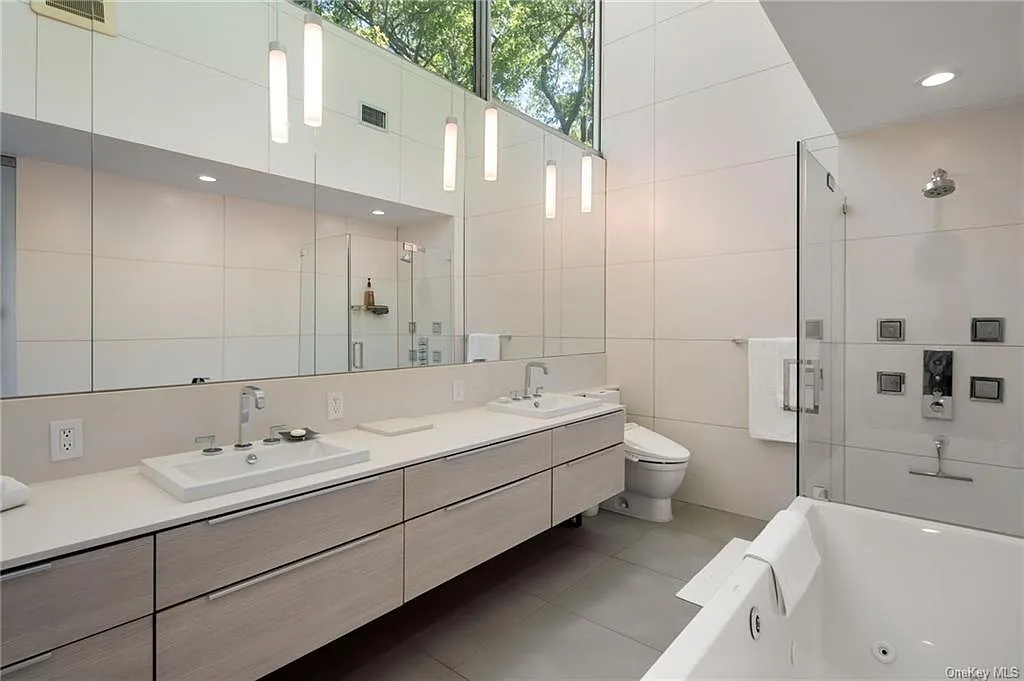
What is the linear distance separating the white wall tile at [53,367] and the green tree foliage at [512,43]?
1671 mm

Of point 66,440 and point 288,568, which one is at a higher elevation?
point 66,440

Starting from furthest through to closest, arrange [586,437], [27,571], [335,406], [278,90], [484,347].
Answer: [484,347]
[586,437]
[335,406]
[278,90]
[27,571]

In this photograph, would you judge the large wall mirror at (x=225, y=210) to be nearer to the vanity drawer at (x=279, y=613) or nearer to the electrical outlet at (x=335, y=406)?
the electrical outlet at (x=335, y=406)

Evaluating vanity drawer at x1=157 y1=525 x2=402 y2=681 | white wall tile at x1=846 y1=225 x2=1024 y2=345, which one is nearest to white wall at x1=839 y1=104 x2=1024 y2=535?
white wall tile at x1=846 y1=225 x2=1024 y2=345

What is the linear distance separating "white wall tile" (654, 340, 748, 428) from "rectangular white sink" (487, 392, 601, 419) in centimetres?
79

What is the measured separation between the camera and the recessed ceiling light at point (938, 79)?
1.84 metres

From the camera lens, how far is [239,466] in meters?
1.67

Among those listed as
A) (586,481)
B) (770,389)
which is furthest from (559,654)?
(770,389)

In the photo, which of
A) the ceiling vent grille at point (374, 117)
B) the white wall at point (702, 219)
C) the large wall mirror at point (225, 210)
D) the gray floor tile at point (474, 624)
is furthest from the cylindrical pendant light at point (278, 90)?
the white wall at point (702, 219)

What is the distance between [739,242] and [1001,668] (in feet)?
7.46

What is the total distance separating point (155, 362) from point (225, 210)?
62 centimetres

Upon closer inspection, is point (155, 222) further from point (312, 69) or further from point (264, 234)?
point (312, 69)

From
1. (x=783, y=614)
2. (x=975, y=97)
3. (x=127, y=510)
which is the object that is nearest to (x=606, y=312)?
(x=975, y=97)

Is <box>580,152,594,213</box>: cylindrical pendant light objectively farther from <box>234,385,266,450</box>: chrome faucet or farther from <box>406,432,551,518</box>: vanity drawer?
<box>234,385,266,450</box>: chrome faucet
